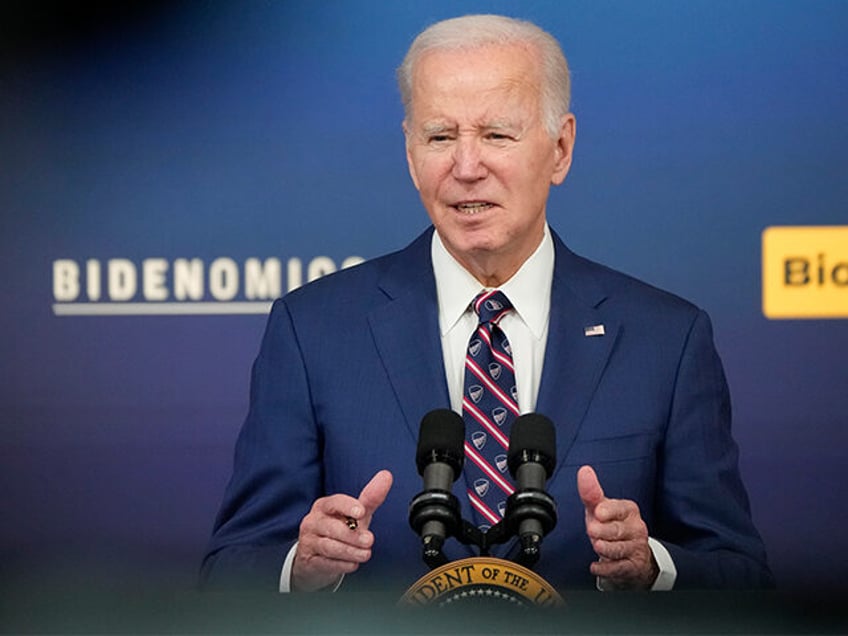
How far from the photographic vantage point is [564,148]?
370cm

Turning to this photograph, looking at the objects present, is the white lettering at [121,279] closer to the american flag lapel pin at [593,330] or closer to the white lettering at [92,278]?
the white lettering at [92,278]

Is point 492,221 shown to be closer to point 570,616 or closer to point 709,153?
point 709,153

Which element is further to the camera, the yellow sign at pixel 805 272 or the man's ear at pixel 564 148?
the yellow sign at pixel 805 272

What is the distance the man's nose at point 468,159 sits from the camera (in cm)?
351

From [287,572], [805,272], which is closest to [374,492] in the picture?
[287,572]

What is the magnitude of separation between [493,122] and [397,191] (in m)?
0.47

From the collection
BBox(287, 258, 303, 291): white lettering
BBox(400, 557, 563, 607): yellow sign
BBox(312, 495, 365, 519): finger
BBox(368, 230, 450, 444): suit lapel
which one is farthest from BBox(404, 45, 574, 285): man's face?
BBox(400, 557, 563, 607): yellow sign

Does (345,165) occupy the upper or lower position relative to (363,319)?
upper

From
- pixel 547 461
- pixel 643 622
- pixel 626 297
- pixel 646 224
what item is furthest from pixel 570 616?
pixel 646 224

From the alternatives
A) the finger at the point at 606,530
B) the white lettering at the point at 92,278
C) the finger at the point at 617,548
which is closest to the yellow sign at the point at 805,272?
the finger at the point at 617,548

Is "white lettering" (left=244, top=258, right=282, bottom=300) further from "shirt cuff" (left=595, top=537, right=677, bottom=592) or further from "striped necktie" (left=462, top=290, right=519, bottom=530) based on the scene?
"shirt cuff" (left=595, top=537, right=677, bottom=592)

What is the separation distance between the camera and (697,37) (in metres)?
3.85

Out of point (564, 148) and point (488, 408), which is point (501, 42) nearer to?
point (564, 148)

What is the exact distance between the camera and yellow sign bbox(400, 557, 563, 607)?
2721 millimetres
